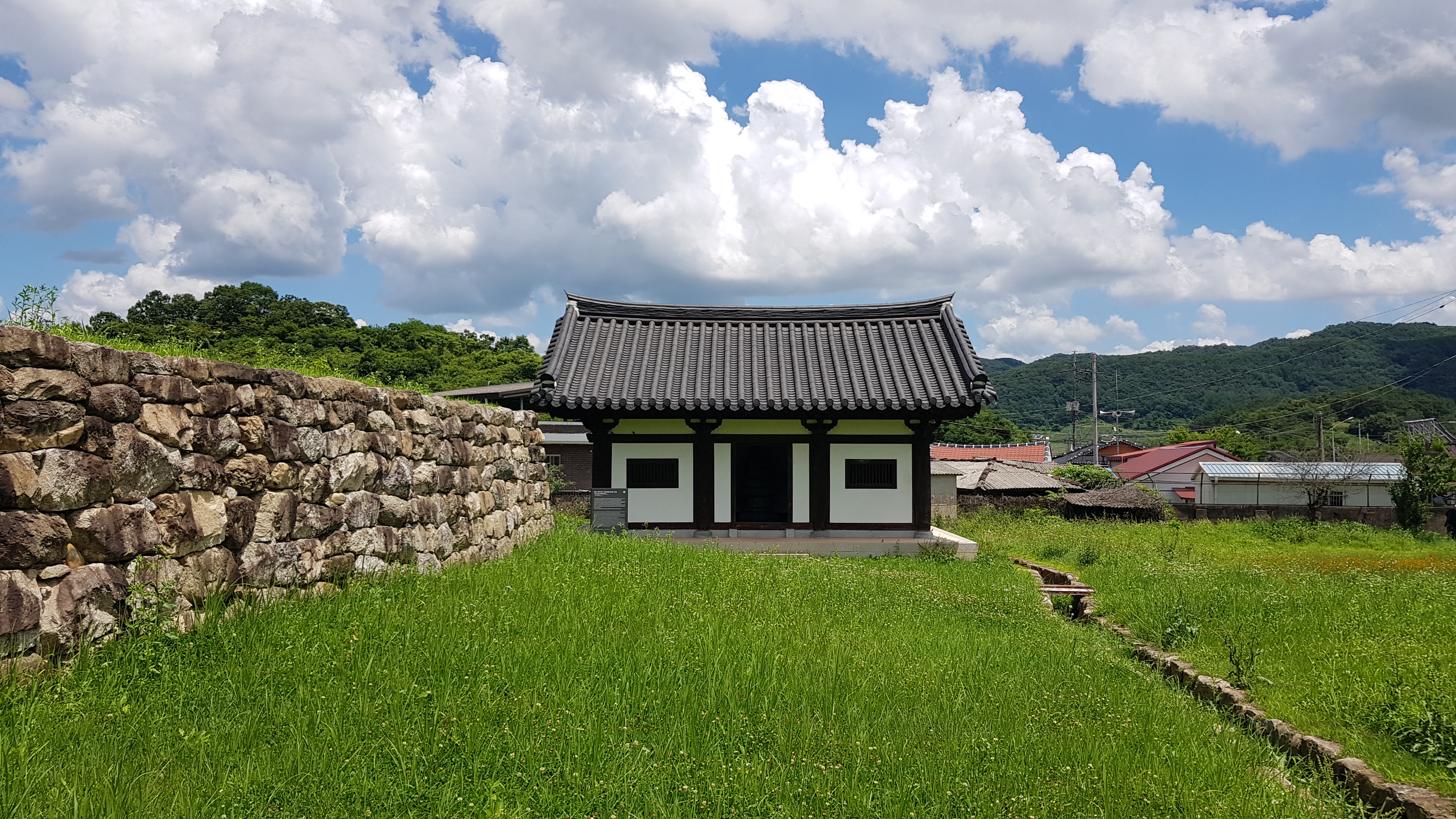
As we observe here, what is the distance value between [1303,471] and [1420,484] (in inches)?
347

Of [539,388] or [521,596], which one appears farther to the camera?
[539,388]

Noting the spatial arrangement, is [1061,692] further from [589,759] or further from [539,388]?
[539,388]

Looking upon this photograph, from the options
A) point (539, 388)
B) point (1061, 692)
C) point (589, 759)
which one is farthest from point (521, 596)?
point (539, 388)

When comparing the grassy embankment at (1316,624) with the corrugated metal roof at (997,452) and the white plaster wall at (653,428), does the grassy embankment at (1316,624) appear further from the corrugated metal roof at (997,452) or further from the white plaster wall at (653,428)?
the corrugated metal roof at (997,452)

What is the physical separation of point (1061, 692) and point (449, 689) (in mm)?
4582

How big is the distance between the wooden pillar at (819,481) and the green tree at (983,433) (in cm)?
5786

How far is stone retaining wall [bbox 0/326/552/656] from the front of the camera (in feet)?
13.8

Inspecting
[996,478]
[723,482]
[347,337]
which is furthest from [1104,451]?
[723,482]

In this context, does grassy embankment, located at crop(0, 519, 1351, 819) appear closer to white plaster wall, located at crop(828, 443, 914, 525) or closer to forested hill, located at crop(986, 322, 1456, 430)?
white plaster wall, located at crop(828, 443, 914, 525)

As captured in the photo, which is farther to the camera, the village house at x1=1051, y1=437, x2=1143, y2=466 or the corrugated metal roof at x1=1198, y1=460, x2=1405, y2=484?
the village house at x1=1051, y1=437, x2=1143, y2=466

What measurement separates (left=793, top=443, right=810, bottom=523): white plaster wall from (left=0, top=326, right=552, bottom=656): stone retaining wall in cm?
927

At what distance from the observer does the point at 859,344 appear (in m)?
18.2

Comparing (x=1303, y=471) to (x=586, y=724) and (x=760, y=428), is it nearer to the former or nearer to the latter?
(x=760, y=428)

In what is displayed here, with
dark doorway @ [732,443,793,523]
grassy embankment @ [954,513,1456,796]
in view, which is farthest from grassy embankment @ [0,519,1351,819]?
dark doorway @ [732,443,793,523]
